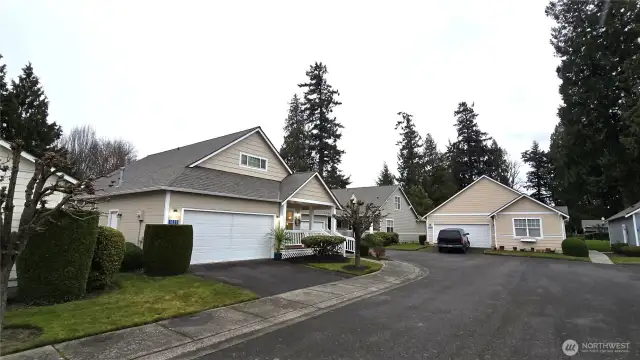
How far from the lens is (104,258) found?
854 centimetres

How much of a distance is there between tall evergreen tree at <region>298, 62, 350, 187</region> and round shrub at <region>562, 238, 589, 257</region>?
25.3 m

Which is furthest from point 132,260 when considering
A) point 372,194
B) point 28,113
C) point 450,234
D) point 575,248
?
point 28,113

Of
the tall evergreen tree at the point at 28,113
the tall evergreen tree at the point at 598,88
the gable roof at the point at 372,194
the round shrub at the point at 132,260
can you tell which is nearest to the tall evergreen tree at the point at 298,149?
the gable roof at the point at 372,194

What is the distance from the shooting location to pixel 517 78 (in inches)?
561

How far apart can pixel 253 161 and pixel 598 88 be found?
36340 millimetres

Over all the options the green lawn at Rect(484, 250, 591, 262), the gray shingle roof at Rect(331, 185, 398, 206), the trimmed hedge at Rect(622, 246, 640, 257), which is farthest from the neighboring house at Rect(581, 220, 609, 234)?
the gray shingle roof at Rect(331, 185, 398, 206)

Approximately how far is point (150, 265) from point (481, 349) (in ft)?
32.3

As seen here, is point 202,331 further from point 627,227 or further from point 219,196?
point 627,227

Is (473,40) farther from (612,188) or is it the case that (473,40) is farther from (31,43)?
(612,188)

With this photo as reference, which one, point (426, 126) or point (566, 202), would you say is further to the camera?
point (426, 126)

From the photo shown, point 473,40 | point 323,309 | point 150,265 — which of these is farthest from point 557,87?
point 150,265

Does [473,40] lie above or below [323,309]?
above

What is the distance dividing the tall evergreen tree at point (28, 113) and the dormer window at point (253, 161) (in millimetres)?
20944

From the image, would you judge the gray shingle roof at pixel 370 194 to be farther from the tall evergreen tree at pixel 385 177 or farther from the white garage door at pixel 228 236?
the white garage door at pixel 228 236
